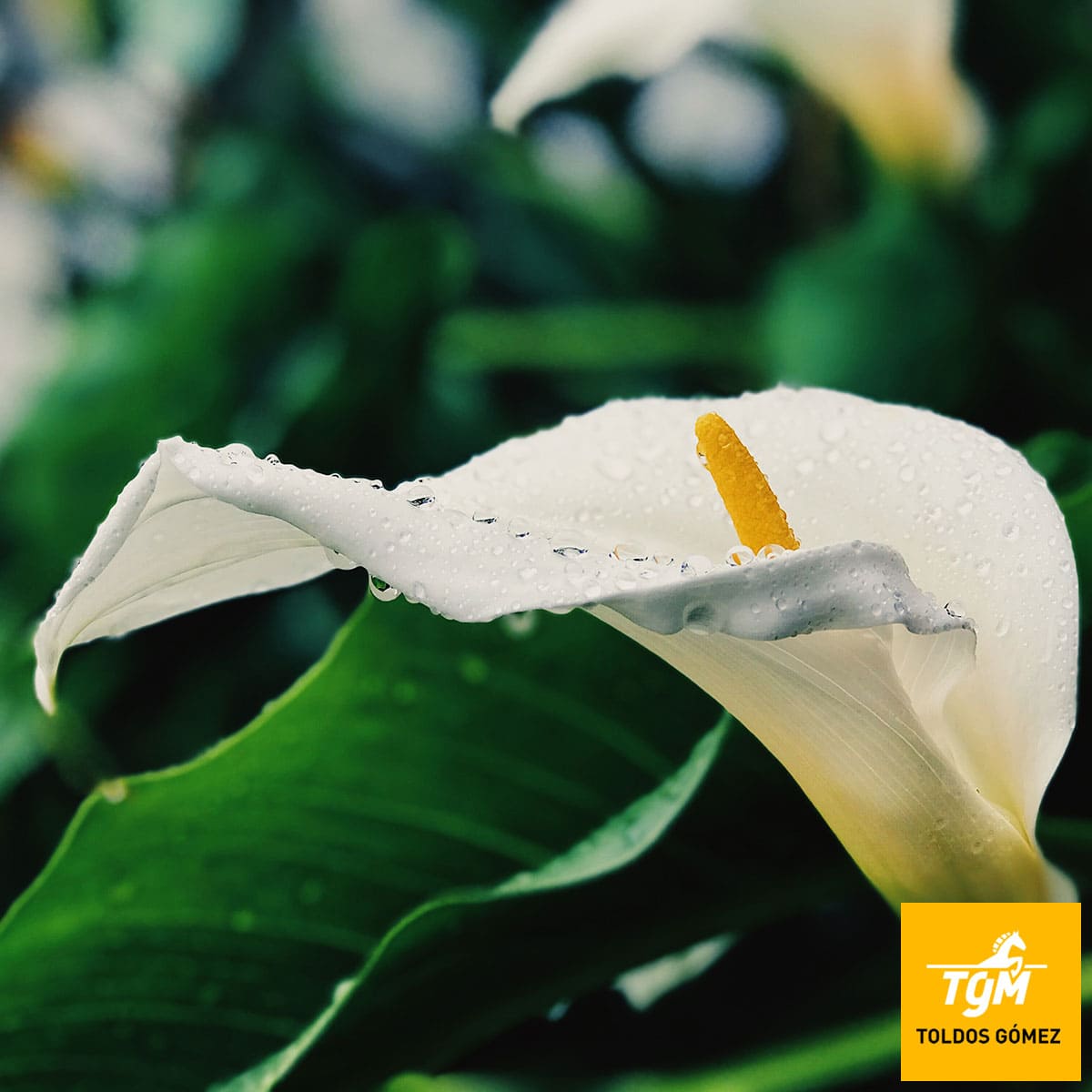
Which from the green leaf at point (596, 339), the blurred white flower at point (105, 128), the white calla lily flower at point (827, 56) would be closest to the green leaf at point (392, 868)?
the white calla lily flower at point (827, 56)

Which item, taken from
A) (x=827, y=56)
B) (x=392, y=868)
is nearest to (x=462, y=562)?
(x=392, y=868)

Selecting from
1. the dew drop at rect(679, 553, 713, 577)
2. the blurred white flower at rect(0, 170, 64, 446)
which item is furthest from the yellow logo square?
the blurred white flower at rect(0, 170, 64, 446)

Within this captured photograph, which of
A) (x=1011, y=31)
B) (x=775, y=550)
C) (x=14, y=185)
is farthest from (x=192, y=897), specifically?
(x=14, y=185)

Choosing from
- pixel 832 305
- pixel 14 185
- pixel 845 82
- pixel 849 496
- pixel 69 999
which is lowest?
pixel 69 999

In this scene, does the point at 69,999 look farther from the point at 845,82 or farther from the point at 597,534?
the point at 845,82

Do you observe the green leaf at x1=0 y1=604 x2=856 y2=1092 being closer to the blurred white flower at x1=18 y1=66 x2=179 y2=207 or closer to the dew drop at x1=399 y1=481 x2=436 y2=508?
the dew drop at x1=399 y1=481 x2=436 y2=508

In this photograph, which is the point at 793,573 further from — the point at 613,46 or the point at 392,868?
the point at 613,46
